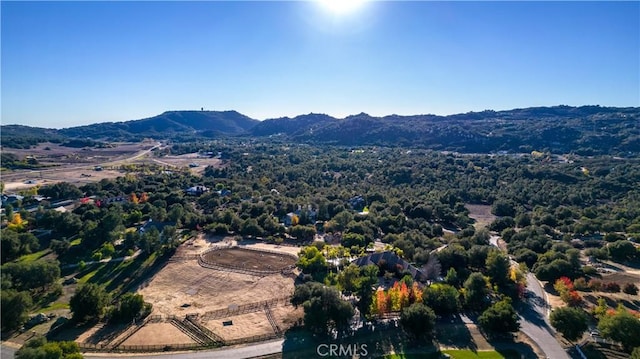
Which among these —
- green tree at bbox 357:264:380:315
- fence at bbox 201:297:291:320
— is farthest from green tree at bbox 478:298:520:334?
fence at bbox 201:297:291:320

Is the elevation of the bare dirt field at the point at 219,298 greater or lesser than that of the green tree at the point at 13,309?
lesser

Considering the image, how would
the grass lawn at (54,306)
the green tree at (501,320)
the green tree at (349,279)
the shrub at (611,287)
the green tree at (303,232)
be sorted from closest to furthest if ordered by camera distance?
1. the green tree at (501,320)
2. the grass lawn at (54,306)
3. the green tree at (349,279)
4. the shrub at (611,287)
5. the green tree at (303,232)

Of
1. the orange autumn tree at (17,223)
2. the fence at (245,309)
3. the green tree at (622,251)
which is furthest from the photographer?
the orange autumn tree at (17,223)

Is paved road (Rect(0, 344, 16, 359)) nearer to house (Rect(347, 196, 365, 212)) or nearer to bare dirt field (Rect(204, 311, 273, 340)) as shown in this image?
bare dirt field (Rect(204, 311, 273, 340))

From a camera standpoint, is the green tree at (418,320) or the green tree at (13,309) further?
the green tree at (13,309)

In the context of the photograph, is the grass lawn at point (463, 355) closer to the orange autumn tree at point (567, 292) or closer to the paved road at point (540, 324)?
the paved road at point (540, 324)

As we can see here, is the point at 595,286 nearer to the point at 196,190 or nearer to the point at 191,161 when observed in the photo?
the point at 196,190

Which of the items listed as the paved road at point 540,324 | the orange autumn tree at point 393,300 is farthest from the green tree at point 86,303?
the paved road at point 540,324
